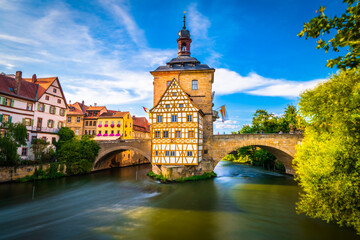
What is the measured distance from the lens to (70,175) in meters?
25.5

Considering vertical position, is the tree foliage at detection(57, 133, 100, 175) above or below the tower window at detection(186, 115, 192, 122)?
below

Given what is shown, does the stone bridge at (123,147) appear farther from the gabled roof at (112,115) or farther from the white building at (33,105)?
the gabled roof at (112,115)

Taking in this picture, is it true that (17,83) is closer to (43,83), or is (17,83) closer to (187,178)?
(43,83)

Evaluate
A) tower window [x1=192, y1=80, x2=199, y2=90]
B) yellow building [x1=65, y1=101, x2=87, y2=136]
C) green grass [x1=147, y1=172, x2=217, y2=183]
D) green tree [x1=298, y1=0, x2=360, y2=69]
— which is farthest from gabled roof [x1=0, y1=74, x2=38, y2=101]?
green tree [x1=298, y1=0, x2=360, y2=69]

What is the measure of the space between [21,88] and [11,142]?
24.7 ft

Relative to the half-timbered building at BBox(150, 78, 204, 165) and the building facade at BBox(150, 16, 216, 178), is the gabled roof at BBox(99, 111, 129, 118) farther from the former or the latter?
the half-timbered building at BBox(150, 78, 204, 165)

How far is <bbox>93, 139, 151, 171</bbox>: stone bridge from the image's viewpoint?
86.0 feet

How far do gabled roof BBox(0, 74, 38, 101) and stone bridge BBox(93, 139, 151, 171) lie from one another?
10.3m

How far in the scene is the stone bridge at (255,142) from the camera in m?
23.1

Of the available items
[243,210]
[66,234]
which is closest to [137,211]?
[66,234]

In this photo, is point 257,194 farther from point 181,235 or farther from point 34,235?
point 34,235

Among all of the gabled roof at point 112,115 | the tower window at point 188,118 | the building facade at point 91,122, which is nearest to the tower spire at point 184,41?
the tower window at point 188,118

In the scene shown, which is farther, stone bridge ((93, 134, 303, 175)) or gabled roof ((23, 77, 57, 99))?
gabled roof ((23, 77, 57, 99))

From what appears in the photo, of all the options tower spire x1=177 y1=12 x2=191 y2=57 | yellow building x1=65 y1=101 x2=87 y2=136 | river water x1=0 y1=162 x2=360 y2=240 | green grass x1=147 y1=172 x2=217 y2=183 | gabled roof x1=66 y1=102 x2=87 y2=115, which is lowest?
river water x1=0 y1=162 x2=360 y2=240
